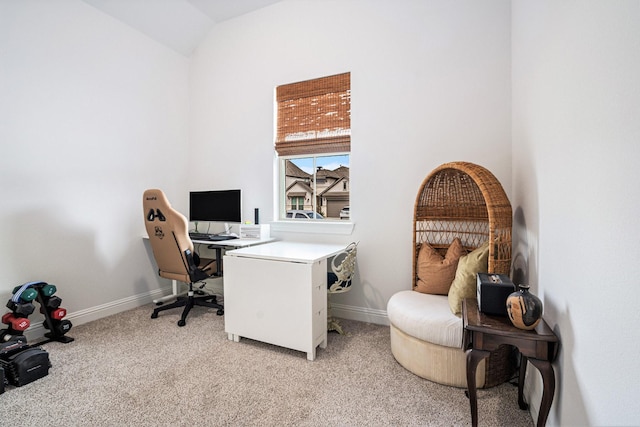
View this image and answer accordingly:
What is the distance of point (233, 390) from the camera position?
1.89 m

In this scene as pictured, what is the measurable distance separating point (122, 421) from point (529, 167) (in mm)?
2684

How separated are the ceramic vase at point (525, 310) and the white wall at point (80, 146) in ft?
11.6

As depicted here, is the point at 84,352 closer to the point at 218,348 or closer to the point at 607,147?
the point at 218,348

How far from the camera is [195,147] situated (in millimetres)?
4039

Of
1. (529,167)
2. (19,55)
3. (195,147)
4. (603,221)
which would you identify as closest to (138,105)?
(195,147)

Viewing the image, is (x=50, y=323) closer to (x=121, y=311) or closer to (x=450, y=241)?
(x=121, y=311)

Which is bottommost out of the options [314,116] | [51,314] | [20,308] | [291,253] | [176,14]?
[51,314]

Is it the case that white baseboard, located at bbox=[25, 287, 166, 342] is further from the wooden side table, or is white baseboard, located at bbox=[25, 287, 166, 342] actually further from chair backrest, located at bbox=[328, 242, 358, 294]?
the wooden side table

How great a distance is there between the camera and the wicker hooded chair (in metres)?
1.90

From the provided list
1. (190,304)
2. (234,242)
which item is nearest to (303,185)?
(234,242)

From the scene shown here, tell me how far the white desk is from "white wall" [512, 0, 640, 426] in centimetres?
134

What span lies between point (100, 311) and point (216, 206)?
60.7 inches

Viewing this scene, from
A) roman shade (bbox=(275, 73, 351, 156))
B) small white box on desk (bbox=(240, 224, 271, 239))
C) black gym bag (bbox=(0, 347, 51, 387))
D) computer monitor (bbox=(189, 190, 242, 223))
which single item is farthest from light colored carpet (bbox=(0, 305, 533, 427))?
roman shade (bbox=(275, 73, 351, 156))

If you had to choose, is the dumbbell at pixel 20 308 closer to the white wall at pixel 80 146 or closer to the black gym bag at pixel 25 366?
the white wall at pixel 80 146
